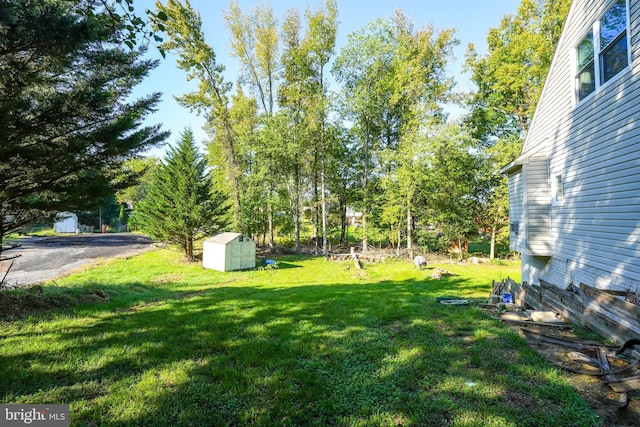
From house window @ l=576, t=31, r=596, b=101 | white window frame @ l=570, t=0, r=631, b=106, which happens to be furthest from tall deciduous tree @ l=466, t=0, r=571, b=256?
house window @ l=576, t=31, r=596, b=101

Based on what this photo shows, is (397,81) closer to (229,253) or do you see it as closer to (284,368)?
(229,253)

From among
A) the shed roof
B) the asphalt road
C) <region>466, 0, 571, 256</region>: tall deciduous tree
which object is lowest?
the asphalt road

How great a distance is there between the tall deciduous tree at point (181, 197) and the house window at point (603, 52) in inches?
591

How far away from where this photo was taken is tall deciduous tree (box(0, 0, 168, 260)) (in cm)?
344

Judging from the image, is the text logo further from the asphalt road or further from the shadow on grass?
the asphalt road

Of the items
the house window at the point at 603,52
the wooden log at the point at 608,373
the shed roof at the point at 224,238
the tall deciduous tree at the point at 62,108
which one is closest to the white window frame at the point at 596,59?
the house window at the point at 603,52

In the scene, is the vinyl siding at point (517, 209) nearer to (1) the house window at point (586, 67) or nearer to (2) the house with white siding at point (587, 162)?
(2) the house with white siding at point (587, 162)

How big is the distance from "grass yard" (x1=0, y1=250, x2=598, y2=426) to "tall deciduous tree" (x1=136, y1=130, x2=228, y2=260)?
932 cm

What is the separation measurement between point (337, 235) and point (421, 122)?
466 inches

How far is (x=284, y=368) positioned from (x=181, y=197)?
1383 cm

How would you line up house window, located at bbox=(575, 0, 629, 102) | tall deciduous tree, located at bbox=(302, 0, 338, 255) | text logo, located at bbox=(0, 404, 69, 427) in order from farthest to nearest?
1. tall deciduous tree, located at bbox=(302, 0, 338, 255)
2. house window, located at bbox=(575, 0, 629, 102)
3. text logo, located at bbox=(0, 404, 69, 427)

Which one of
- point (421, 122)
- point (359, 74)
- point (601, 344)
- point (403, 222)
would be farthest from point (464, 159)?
point (601, 344)

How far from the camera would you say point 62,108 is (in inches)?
159

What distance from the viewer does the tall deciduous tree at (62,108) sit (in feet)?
11.3
